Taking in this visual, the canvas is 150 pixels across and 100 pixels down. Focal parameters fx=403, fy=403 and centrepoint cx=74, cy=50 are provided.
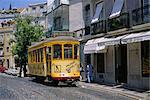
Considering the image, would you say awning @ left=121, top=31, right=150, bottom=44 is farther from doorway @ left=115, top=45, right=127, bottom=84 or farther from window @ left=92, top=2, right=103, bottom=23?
window @ left=92, top=2, right=103, bottom=23

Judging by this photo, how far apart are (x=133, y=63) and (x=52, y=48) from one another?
5691 mm

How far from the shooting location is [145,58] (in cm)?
2605

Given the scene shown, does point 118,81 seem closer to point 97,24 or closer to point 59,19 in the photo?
point 97,24

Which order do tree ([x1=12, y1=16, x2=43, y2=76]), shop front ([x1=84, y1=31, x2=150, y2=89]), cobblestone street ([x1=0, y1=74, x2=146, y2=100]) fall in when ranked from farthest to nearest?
1. tree ([x1=12, y1=16, x2=43, y2=76])
2. shop front ([x1=84, y1=31, x2=150, y2=89])
3. cobblestone street ([x1=0, y1=74, x2=146, y2=100])

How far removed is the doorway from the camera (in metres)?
30.1

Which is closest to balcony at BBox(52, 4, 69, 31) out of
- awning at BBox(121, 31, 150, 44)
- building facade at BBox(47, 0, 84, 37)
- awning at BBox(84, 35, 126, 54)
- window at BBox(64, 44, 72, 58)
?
building facade at BBox(47, 0, 84, 37)

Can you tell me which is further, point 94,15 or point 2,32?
point 2,32

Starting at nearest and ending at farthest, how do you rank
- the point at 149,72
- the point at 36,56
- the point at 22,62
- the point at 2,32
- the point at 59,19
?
the point at 149,72 → the point at 36,56 → the point at 59,19 → the point at 22,62 → the point at 2,32

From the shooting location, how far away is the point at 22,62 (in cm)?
5453

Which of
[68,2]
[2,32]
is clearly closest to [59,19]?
[68,2]

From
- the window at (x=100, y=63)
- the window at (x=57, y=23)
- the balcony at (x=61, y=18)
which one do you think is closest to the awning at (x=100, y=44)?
the window at (x=100, y=63)

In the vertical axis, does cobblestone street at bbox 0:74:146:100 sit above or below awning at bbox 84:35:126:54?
below

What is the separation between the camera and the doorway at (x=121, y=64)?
98.7ft

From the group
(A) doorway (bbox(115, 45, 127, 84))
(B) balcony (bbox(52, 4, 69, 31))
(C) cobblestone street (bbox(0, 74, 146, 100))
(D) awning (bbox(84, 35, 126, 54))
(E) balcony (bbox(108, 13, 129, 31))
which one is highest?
(B) balcony (bbox(52, 4, 69, 31))
